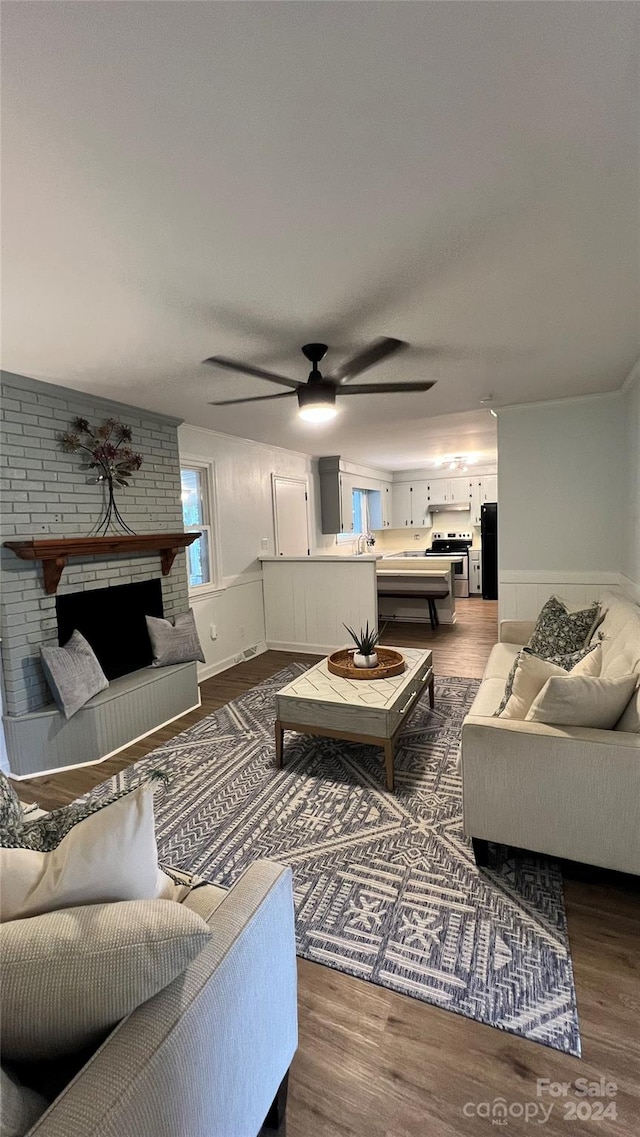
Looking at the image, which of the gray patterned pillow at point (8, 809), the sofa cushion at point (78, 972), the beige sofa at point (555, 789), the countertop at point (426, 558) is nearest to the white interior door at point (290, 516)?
the countertop at point (426, 558)

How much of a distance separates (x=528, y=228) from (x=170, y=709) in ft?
11.7

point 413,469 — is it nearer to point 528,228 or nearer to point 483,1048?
point 528,228

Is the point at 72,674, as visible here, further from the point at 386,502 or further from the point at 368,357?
the point at 386,502

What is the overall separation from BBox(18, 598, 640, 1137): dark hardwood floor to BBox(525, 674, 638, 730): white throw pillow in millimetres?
693

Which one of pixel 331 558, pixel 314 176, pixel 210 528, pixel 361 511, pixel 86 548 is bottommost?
pixel 331 558

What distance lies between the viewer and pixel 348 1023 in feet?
4.58

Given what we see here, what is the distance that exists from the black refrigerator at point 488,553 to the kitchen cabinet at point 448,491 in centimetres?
76

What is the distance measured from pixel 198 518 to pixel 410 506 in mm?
5363

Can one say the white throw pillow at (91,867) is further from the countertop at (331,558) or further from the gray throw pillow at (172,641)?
the countertop at (331,558)

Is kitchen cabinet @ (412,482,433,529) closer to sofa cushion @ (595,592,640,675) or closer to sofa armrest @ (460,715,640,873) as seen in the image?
sofa cushion @ (595,592,640,675)

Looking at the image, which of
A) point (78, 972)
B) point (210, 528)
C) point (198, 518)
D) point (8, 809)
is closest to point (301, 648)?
point (210, 528)

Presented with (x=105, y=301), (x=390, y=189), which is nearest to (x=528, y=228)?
(x=390, y=189)

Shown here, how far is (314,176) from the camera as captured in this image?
134cm

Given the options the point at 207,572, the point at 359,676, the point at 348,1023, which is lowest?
the point at 348,1023
